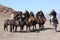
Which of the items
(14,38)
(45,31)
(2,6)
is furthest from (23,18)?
(2,6)

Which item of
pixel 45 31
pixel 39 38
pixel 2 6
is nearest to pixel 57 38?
pixel 39 38

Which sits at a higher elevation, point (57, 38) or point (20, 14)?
point (20, 14)

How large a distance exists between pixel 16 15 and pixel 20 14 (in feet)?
1.27

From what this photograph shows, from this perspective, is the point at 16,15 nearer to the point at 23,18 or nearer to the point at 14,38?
the point at 23,18

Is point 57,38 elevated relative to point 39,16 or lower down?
lower down

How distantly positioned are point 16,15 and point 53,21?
3473 millimetres

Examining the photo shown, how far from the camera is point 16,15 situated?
29.4 m

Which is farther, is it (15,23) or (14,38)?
(15,23)

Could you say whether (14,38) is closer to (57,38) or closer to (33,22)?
(57,38)

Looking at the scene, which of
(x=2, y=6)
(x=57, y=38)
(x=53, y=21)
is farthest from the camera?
(x=2, y=6)

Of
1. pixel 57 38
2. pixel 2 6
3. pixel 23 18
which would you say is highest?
pixel 2 6

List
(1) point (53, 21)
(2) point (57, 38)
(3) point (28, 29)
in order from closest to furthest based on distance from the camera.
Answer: (2) point (57, 38)
(1) point (53, 21)
(3) point (28, 29)

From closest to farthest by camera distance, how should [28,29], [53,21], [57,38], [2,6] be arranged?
[57,38]
[53,21]
[28,29]
[2,6]

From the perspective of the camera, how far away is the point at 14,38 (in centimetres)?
2438
